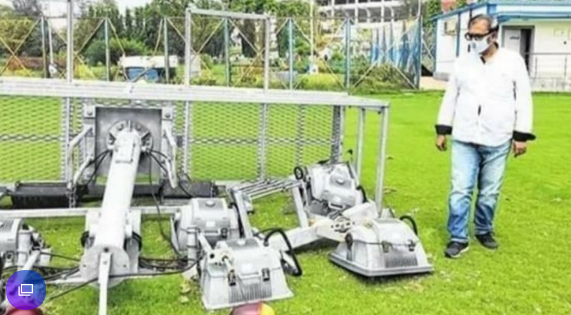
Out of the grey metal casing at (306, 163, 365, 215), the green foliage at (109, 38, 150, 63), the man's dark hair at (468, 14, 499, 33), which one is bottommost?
the grey metal casing at (306, 163, 365, 215)

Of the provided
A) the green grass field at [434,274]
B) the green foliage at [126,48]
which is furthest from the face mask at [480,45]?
the green foliage at [126,48]

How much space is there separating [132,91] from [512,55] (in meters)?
2.37

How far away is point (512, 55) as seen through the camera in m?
4.16

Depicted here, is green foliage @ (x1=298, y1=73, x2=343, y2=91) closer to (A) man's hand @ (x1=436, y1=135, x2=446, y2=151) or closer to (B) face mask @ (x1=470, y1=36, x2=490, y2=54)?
(A) man's hand @ (x1=436, y1=135, x2=446, y2=151)

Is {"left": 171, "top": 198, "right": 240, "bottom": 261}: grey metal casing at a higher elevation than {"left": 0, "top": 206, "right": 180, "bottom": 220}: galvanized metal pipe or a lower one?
higher

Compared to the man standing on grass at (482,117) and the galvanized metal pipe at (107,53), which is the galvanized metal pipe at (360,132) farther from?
the galvanized metal pipe at (107,53)

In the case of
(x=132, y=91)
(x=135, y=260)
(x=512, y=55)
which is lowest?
(x=135, y=260)

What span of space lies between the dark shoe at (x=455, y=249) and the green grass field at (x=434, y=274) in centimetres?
5

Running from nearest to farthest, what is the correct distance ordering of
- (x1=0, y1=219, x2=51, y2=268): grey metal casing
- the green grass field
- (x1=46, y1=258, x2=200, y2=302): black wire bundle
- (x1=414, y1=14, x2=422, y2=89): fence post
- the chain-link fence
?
(x1=46, y1=258, x2=200, y2=302): black wire bundle
the green grass field
(x1=0, y1=219, x2=51, y2=268): grey metal casing
the chain-link fence
(x1=414, y1=14, x2=422, y2=89): fence post

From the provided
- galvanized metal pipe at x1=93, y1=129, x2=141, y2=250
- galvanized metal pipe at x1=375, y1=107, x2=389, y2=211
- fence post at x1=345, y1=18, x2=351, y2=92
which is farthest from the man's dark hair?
fence post at x1=345, y1=18, x2=351, y2=92

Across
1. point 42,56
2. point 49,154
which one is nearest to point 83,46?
point 42,56

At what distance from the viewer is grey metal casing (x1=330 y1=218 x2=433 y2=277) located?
12.1 ft

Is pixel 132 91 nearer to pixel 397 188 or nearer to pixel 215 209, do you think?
pixel 215 209

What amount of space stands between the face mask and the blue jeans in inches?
22.4
